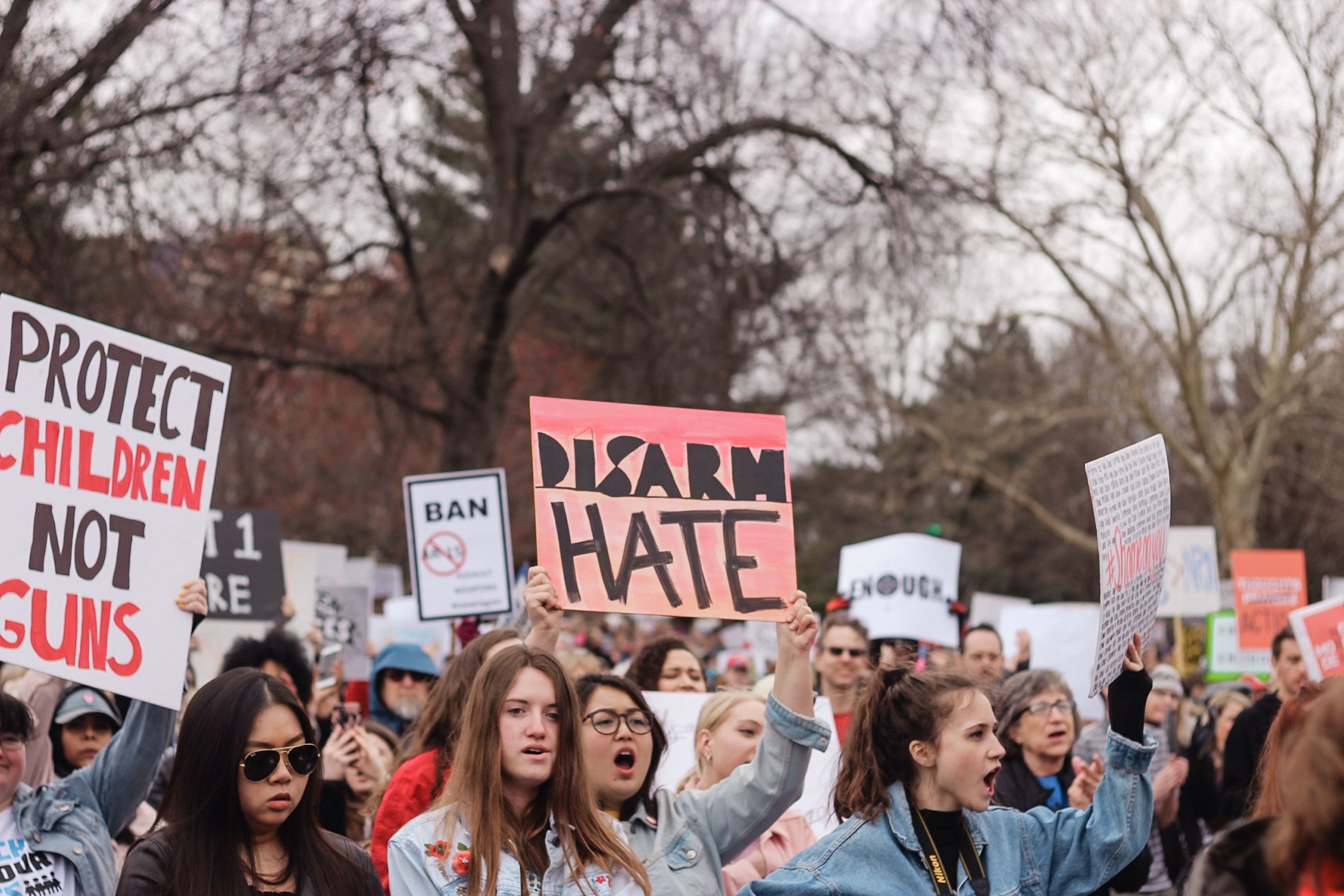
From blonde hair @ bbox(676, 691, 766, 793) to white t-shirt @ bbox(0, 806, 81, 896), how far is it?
5.67 feet

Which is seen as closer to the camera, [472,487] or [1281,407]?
[472,487]

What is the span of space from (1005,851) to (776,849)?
1.30 metres

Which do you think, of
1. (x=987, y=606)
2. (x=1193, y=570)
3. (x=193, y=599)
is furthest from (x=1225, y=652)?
(x=193, y=599)

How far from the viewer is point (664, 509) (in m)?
4.13

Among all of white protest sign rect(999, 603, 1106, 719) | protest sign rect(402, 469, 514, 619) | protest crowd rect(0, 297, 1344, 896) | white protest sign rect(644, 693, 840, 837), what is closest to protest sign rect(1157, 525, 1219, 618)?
white protest sign rect(999, 603, 1106, 719)

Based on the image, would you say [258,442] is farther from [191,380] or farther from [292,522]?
[191,380]

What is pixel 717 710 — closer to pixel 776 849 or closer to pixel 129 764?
pixel 776 849

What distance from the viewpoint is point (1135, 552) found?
150 inches

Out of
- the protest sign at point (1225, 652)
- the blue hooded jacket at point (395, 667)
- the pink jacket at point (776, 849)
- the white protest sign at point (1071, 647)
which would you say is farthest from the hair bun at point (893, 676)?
the protest sign at point (1225, 652)

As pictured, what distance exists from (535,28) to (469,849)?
11.1 metres

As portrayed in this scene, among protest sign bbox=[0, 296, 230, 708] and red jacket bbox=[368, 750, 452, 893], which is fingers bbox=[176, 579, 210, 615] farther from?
red jacket bbox=[368, 750, 452, 893]

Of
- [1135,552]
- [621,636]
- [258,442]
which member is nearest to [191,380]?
[1135,552]

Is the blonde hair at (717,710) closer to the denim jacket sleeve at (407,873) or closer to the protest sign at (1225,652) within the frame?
the denim jacket sleeve at (407,873)

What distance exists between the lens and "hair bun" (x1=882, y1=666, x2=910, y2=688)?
149 inches
